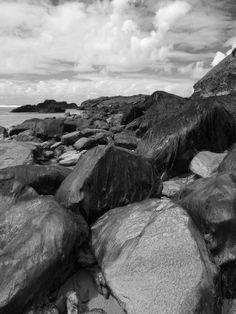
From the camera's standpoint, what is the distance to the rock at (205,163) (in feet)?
20.7

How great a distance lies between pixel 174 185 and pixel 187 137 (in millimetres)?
1530

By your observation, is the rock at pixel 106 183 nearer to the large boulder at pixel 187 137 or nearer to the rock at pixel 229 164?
the rock at pixel 229 164

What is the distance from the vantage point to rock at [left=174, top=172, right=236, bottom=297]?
12.0 ft

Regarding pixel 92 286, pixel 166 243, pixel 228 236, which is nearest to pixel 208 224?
pixel 228 236

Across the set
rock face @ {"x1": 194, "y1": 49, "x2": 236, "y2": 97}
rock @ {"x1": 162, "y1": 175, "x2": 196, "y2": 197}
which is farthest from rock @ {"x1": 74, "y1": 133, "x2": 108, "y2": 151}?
rock face @ {"x1": 194, "y1": 49, "x2": 236, "y2": 97}

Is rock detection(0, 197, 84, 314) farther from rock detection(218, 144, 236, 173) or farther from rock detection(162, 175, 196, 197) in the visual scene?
rock detection(218, 144, 236, 173)

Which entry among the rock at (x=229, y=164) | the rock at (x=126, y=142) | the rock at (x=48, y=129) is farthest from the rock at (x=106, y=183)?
the rock at (x=48, y=129)

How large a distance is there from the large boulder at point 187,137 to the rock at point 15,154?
7.93 feet

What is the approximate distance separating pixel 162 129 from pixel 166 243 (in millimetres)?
4594

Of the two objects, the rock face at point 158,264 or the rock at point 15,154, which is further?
the rock at point 15,154

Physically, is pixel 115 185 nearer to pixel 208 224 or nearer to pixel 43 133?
pixel 208 224

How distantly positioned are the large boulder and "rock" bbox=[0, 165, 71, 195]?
2.40 meters

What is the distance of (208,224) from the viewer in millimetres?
3795

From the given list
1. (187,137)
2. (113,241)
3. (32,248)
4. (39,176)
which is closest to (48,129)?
(187,137)
